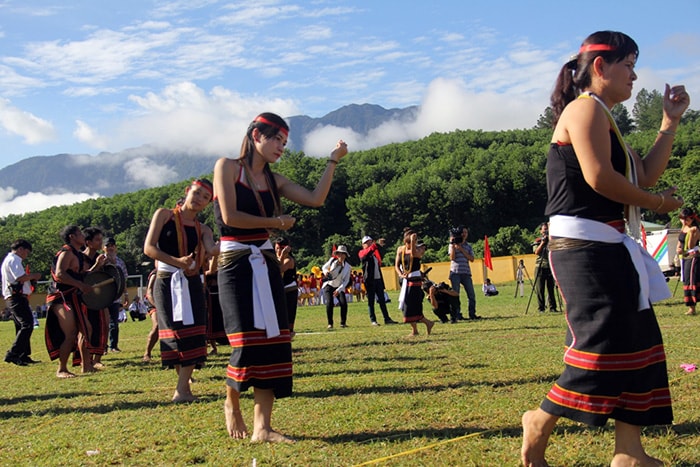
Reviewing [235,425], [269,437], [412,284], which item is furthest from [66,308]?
[269,437]

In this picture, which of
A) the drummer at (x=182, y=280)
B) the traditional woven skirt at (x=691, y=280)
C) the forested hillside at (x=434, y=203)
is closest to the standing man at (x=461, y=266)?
the traditional woven skirt at (x=691, y=280)

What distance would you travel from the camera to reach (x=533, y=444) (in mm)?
3652

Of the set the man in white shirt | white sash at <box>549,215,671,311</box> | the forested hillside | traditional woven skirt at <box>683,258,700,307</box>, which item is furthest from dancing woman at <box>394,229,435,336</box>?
the forested hillside

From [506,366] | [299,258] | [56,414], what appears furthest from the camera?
[299,258]

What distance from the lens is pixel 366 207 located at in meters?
91.2

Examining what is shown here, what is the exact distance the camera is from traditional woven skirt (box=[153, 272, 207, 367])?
22.8 feet

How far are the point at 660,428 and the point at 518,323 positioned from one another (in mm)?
9840

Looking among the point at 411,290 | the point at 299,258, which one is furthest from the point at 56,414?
the point at 299,258

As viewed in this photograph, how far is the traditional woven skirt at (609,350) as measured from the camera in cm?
346

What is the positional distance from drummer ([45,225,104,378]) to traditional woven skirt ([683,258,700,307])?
10.1m

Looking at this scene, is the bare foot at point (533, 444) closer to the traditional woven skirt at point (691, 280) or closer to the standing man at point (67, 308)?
the standing man at point (67, 308)

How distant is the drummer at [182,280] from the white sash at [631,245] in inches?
155

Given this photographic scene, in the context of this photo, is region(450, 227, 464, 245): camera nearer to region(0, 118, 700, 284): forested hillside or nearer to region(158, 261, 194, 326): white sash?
region(158, 261, 194, 326): white sash

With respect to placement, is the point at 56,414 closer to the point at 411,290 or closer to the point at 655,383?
the point at 655,383
